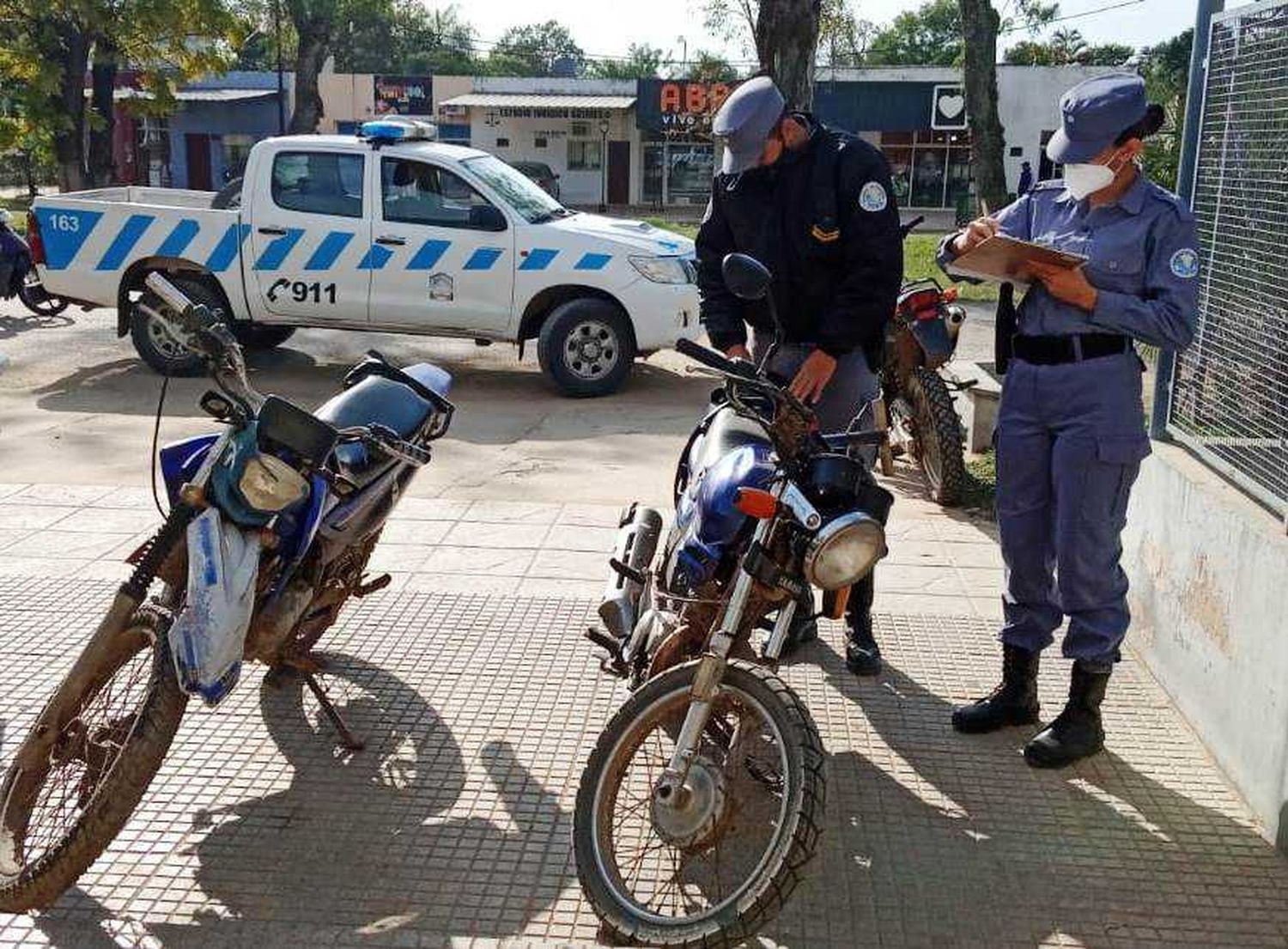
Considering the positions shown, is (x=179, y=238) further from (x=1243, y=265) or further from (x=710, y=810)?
(x=710, y=810)

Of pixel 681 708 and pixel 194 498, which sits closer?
pixel 681 708

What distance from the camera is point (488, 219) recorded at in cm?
958

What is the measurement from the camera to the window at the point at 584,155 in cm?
4144

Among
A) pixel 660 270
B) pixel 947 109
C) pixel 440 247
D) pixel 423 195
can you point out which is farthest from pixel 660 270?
pixel 947 109

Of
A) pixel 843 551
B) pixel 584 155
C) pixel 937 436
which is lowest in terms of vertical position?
pixel 937 436

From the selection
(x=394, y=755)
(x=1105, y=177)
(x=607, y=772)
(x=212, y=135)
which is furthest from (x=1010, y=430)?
(x=212, y=135)

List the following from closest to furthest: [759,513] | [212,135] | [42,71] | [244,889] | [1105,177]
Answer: [759,513] → [244,889] → [1105,177] → [42,71] → [212,135]

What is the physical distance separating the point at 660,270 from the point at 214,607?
22.5 feet

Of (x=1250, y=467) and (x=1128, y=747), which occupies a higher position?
(x=1250, y=467)

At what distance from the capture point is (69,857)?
9.36 feet

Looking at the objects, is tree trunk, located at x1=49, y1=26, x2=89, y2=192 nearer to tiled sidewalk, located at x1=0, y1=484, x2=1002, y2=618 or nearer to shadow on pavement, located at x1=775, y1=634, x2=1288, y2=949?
tiled sidewalk, located at x1=0, y1=484, x2=1002, y2=618

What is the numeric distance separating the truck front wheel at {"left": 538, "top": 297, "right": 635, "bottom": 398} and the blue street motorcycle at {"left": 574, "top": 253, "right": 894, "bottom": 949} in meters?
6.34

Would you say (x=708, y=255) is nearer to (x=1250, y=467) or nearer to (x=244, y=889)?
(x=1250, y=467)

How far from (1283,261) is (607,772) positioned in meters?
2.50
